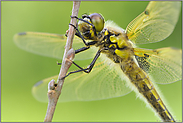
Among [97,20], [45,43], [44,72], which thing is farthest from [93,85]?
[44,72]

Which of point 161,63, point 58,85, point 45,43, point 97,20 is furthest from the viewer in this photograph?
point 45,43

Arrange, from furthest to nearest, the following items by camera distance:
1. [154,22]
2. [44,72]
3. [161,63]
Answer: [44,72]
[161,63]
[154,22]

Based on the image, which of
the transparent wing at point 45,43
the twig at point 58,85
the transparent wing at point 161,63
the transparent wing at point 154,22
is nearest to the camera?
the twig at point 58,85

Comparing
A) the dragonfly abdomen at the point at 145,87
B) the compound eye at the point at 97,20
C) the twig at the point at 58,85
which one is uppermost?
the compound eye at the point at 97,20

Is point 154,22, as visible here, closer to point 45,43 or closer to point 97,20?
point 97,20

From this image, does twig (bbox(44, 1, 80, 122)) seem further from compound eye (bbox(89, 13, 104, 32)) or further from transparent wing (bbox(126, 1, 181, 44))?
transparent wing (bbox(126, 1, 181, 44))

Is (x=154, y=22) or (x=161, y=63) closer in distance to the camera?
(x=154, y=22)

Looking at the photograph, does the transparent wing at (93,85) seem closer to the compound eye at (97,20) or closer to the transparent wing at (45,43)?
the transparent wing at (45,43)

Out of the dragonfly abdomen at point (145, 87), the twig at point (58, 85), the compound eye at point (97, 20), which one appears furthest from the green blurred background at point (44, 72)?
the twig at point (58, 85)
